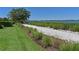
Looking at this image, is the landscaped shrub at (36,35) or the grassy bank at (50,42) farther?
the landscaped shrub at (36,35)

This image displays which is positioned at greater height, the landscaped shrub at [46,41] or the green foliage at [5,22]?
the green foliage at [5,22]

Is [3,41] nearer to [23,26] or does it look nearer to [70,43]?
[23,26]

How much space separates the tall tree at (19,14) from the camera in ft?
22.6

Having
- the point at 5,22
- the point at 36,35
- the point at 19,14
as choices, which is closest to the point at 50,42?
the point at 36,35

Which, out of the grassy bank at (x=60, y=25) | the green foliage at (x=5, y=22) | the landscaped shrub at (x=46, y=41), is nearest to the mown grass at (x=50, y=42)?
the landscaped shrub at (x=46, y=41)

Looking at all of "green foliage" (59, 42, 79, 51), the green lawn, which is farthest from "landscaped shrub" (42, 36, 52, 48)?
"green foliage" (59, 42, 79, 51)

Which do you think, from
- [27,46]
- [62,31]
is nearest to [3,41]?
[27,46]

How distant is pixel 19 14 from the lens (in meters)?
7.00

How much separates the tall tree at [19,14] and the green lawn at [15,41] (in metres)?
0.16

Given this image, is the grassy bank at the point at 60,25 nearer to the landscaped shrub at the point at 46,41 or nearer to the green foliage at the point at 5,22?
the landscaped shrub at the point at 46,41

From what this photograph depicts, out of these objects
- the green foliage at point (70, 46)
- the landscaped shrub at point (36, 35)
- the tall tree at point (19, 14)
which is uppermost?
the tall tree at point (19, 14)
